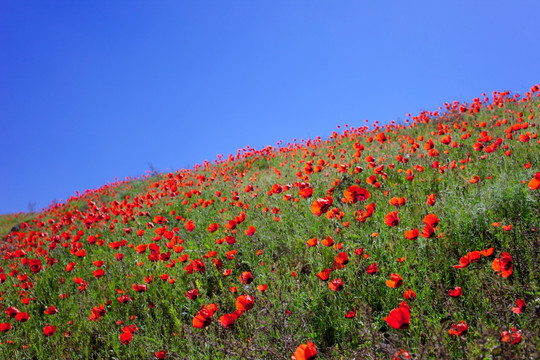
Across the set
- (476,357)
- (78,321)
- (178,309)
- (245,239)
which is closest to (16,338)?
(78,321)

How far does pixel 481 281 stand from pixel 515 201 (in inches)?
44.5

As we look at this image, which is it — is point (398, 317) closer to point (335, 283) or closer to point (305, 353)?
point (305, 353)

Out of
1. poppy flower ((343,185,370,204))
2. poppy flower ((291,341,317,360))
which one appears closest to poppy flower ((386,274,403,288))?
poppy flower ((291,341,317,360))

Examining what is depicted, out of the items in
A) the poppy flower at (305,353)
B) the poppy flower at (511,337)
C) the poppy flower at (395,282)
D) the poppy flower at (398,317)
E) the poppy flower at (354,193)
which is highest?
the poppy flower at (354,193)

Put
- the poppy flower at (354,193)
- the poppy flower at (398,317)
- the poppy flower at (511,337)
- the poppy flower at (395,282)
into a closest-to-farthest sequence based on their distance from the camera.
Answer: the poppy flower at (511,337)
the poppy flower at (398,317)
the poppy flower at (395,282)
the poppy flower at (354,193)

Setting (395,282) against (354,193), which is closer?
(395,282)

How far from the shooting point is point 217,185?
9.30m

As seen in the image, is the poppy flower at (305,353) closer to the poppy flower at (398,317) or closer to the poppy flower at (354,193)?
the poppy flower at (398,317)

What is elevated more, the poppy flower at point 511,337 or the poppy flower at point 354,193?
the poppy flower at point 354,193

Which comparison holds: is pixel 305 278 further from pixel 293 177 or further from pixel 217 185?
pixel 217 185

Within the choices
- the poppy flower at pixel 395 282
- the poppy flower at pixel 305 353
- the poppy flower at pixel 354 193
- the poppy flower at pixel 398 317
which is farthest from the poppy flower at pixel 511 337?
the poppy flower at pixel 354 193

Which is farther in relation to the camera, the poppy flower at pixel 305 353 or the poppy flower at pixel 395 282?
the poppy flower at pixel 395 282

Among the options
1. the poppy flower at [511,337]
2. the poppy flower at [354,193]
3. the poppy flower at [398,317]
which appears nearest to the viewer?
the poppy flower at [511,337]

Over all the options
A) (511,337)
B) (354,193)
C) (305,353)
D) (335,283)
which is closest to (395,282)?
(335,283)
